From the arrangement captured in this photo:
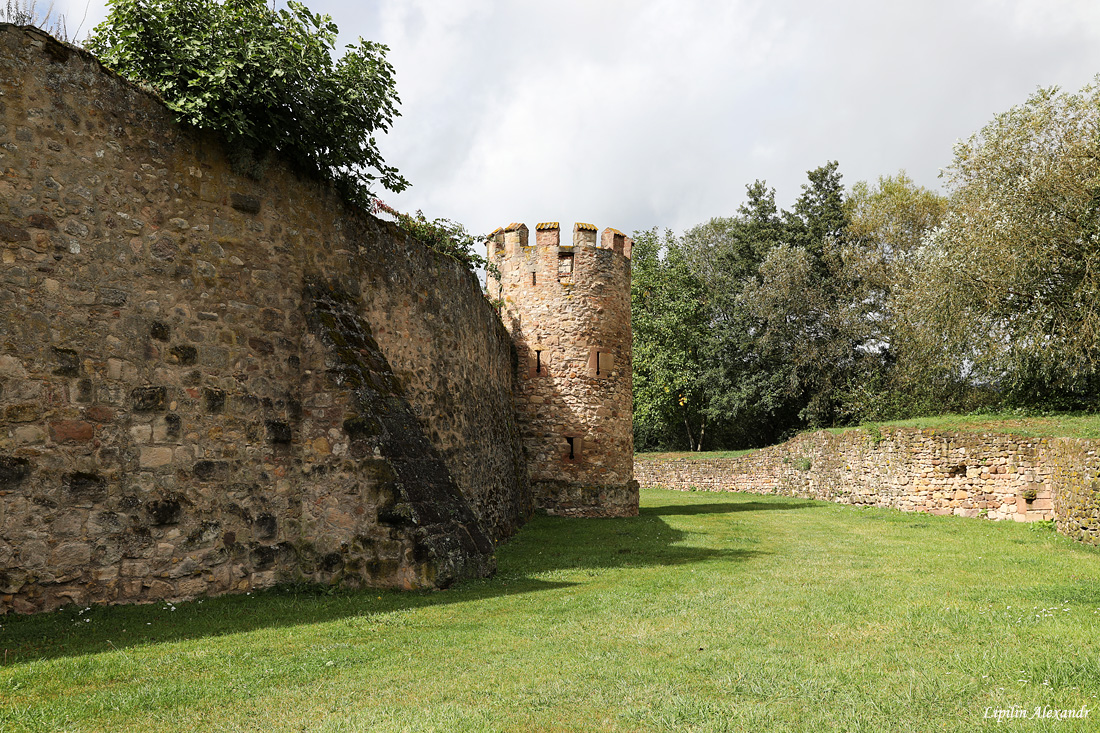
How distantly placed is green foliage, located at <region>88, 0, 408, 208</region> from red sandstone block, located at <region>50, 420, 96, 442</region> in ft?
9.46

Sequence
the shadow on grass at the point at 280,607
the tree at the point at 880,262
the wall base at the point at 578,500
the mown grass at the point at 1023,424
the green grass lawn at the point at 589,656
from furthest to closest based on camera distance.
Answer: the tree at the point at 880,262 < the wall base at the point at 578,500 < the mown grass at the point at 1023,424 < the shadow on grass at the point at 280,607 < the green grass lawn at the point at 589,656

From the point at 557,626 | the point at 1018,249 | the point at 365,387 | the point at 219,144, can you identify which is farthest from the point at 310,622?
the point at 1018,249

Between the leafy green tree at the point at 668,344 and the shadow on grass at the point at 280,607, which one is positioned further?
the leafy green tree at the point at 668,344

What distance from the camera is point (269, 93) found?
22.9 ft

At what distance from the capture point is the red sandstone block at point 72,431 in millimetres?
5730

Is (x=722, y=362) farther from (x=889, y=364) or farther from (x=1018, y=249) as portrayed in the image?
(x=1018, y=249)

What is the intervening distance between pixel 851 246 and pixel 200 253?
102ft

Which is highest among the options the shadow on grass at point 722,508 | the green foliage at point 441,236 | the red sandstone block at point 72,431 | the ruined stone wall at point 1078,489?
the green foliage at point 441,236

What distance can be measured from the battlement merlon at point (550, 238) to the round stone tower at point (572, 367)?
0.02 meters

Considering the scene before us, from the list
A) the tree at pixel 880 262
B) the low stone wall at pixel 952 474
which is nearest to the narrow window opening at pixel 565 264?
the low stone wall at pixel 952 474

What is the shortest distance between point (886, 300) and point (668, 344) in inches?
423

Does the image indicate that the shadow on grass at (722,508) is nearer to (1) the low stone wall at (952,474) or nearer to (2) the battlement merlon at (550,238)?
(1) the low stone wall at (952,474)

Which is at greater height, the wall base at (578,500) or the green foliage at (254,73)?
the green foliage at (254,73)

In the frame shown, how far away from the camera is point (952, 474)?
1688 cm
